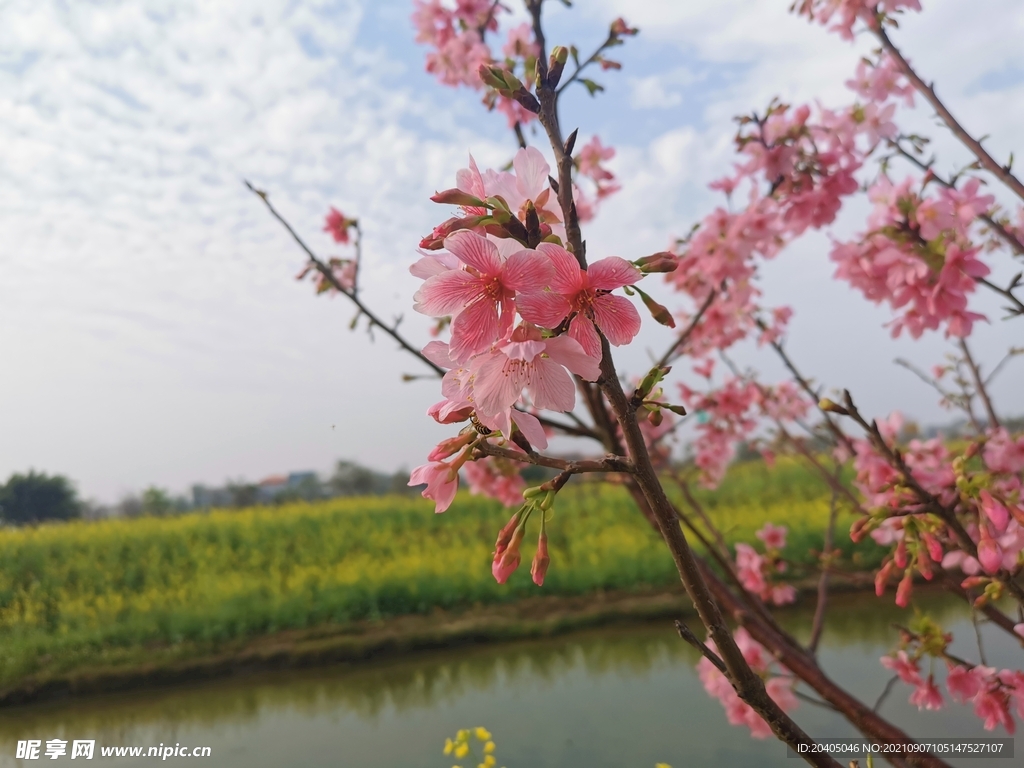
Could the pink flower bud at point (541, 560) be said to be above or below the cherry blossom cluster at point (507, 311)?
below

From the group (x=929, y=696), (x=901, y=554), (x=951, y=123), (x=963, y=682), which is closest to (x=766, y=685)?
(x=929, y=696)

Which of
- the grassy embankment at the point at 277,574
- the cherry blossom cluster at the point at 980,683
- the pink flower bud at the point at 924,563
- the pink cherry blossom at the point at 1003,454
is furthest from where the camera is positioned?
the grassy embankment at the point at 277,574

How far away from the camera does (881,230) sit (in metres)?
0.89

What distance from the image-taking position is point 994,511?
1.91 feet

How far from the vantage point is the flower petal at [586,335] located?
32 cm

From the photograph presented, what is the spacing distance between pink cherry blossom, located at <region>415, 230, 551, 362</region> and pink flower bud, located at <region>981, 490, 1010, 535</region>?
576 millimetres

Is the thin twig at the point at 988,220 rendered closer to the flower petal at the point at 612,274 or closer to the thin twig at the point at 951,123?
the thin twig at the point at 951,123

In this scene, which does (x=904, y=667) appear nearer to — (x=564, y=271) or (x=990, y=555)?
(x=990, y=555)

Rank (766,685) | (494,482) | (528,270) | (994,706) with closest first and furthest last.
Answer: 1. (528,270)
2. (994,706)
3. (766,685)
4. (494,482)

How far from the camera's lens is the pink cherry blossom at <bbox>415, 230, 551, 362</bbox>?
31cm

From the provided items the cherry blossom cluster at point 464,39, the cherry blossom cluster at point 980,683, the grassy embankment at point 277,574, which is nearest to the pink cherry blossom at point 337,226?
the cherry blossom cluster at point 464,39

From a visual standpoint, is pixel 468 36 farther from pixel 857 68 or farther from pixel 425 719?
pixel 425 719

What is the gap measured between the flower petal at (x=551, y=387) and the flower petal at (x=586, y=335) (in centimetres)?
2

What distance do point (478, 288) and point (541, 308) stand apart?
0.18 ft
